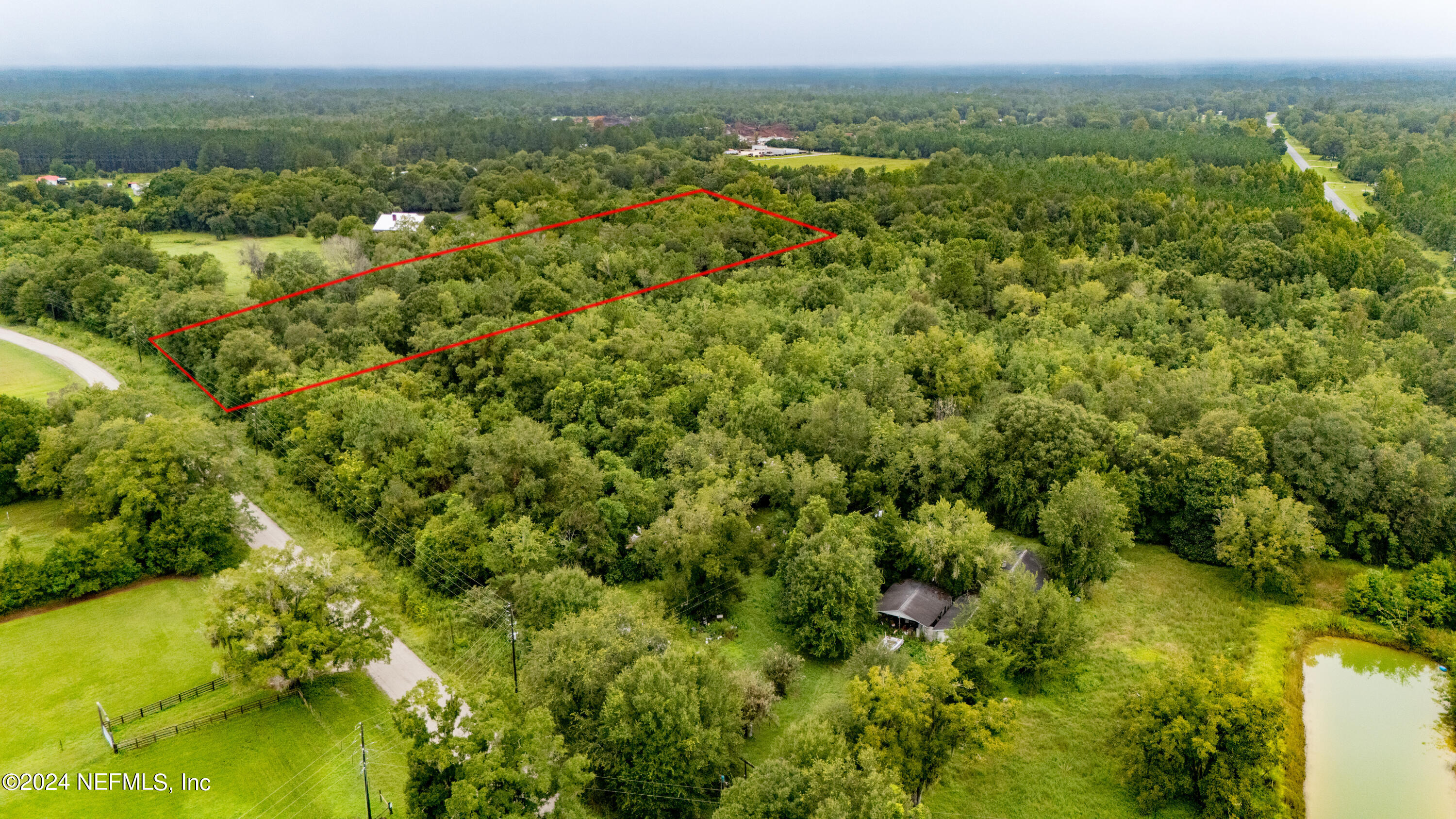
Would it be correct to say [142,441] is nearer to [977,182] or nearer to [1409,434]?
[1409,434]

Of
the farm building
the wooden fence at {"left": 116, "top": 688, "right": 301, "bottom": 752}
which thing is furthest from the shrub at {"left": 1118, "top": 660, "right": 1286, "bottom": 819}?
the wooden fence at {"left": 116, "top": 688, "right": 301, "bottom": 752}

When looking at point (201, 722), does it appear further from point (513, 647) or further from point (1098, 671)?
→ point (1098, 671)

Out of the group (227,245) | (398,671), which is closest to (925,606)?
(398,671)

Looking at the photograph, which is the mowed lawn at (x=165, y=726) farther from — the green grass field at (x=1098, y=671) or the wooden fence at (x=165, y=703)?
the green grass field at (x=1098, y=671)

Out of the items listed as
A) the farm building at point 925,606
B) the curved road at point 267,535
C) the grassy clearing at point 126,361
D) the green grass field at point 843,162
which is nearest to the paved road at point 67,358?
the curved road at point 267,535

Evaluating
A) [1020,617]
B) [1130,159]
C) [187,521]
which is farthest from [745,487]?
[1130,159]

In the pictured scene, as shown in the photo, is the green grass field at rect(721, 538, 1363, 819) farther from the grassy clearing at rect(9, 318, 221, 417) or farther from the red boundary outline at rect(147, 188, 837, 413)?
the grassy clearing at rect(9, 318, 221, 417)
